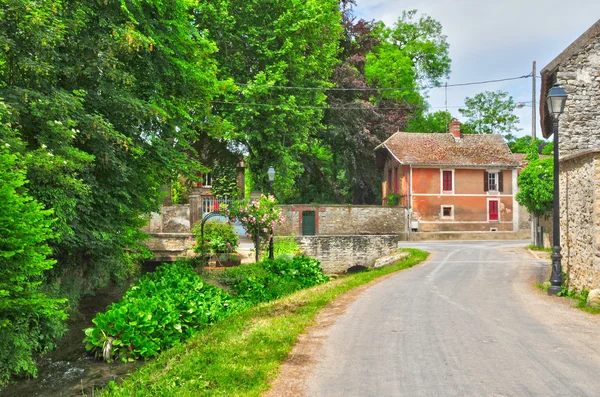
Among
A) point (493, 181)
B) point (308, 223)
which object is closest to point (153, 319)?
point (308, 223)

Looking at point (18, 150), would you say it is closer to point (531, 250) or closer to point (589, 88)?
point (589, 88)

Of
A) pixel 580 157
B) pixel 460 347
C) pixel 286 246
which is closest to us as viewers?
pixel 460 347

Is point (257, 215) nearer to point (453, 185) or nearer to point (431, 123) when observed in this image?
point (453, 185)

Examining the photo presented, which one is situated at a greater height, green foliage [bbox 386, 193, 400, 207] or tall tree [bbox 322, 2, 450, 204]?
tall tree [bbox 322, 2, 450, 204]

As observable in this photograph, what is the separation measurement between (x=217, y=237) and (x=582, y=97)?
14.0 meters

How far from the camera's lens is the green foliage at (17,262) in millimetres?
6844

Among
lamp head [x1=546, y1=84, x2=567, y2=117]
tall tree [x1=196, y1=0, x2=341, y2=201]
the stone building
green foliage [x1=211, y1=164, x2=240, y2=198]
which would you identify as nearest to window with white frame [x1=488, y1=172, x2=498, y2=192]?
tall tree [x1=196, y1=0, x2=341, y2=201]

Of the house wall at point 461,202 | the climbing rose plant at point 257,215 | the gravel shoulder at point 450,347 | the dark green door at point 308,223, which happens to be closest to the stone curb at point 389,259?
the climbing rose plant at point 257,215

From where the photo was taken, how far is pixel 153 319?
1095cm

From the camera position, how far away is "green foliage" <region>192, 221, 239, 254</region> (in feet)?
70.4

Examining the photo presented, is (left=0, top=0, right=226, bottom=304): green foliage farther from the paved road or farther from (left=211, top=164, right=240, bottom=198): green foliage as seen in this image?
(left=211, top=164, right=240, bottom=198): green foliage

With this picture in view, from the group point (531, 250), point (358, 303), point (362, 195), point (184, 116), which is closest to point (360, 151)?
point (362, 195)

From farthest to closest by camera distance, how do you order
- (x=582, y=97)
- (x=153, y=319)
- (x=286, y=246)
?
(x=286, y=246) < (x=582, y=97) < (x=153, y=319)

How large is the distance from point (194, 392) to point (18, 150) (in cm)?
520
